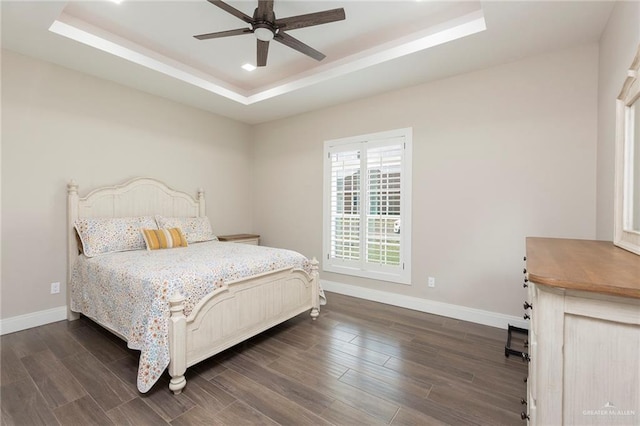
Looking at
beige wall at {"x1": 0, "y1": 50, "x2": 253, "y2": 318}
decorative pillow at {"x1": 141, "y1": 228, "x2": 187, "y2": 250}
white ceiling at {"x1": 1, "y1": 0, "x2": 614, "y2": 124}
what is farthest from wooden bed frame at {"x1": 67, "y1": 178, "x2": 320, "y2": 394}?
white ceiling at {"x1": 1, "y1": 0, "x2": 614, "y2": 124}

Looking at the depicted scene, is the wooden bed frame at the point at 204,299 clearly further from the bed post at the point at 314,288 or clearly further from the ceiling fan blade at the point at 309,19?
the ceiling fan blade at the point at 309,19

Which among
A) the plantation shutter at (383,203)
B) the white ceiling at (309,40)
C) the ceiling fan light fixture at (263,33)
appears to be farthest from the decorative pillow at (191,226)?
the ceiling fan light fixture at (263,33)

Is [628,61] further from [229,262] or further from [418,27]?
[229,262]

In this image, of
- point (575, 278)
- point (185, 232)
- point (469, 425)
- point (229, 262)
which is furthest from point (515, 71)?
point (185, 232)

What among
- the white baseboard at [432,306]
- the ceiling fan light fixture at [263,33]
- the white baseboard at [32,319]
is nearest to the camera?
the ceiling fan light fixture at [263,33]

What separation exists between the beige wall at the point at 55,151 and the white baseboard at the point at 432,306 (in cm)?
292

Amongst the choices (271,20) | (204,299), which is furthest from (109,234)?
(271,20)

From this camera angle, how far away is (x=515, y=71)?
2.96m

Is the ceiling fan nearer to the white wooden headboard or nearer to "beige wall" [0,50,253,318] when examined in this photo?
"beige wall" [0,50,253,318]

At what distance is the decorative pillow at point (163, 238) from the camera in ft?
11.0

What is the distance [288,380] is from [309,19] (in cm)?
271

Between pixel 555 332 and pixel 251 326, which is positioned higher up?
pixel 555 332

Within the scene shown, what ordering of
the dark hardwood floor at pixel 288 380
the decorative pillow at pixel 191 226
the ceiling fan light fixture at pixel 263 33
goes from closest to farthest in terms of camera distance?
the dark hardwood floor at pixel 288 380
the ceiling fan light fixture at pixel 263 33
the decorative pillow at pixel 191 226

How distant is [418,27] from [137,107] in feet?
11.6
